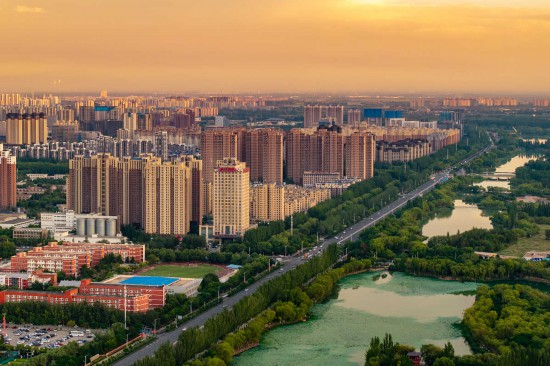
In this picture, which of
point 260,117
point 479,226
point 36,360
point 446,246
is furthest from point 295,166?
point 260,117

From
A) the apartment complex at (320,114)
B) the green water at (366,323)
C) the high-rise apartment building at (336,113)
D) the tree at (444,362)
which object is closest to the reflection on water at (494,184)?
the green water at (366,323)

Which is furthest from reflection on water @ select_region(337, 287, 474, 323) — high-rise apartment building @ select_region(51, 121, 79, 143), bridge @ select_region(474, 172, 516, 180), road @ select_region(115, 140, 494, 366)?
high-rise apartment building @ select_region(51, 121, 79, 143)

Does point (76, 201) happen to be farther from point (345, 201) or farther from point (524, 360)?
point (524, 360)

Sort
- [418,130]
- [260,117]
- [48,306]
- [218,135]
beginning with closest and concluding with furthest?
1. [48,306]
2. [218,135]
3. [418,130]
4. [260,117]

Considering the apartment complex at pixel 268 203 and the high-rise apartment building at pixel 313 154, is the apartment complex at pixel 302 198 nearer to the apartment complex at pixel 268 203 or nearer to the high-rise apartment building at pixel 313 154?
the apartment complex at pixel 268 203

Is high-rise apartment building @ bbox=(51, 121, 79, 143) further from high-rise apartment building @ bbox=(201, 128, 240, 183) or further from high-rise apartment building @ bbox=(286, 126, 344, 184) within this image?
high-rise apartment building @ bbox=(201, 128, 240, 183)

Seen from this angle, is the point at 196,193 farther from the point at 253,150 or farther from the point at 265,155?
the point at 253,150
